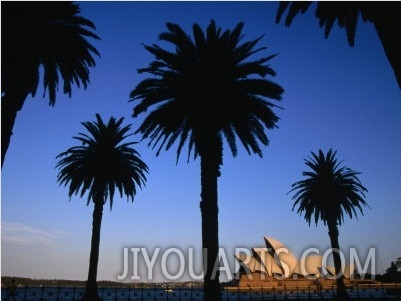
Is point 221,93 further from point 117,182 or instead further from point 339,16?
point 117,182

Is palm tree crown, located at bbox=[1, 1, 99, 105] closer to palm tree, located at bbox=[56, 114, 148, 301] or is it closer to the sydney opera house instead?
palm tree, located at bbox=[56, 114, 148, 301]

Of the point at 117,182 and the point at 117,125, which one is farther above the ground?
the point at 117,125

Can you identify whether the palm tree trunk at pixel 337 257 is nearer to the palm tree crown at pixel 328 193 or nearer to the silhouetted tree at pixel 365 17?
the palm tree crown at pixel 328 193

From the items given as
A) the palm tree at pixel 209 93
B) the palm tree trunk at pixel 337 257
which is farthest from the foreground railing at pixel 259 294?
the palm tree at pixel 209 93

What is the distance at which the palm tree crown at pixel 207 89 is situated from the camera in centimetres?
2005

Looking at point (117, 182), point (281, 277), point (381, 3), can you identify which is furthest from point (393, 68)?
point (281, 277)

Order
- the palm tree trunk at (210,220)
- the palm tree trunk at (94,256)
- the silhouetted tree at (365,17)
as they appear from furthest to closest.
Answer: the palm tree trunk at (94,256) → the palm tree trunk at (210,220) → the silhouetted tree at (365,17)

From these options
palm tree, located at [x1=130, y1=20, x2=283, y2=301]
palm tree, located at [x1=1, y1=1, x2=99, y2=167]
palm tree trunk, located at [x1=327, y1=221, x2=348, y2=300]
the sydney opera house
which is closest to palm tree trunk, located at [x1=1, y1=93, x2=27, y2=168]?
palm tree, located at [x1=1, y1=1, x2=99, y2=167]

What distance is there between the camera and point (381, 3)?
1018cm

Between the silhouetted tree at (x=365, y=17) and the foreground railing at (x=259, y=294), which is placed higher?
the silhouetted tree at (x=365, y=17)

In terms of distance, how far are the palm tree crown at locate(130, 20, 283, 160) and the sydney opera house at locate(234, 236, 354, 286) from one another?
271ft

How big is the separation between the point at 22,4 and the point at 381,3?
13907mm

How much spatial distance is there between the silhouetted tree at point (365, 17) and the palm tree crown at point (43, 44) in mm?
10475

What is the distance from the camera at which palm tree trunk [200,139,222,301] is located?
17.4 meters
